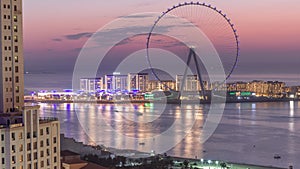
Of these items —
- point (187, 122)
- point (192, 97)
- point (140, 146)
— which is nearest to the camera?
point (140, 146)

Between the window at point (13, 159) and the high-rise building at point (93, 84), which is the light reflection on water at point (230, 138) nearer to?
the window at point (13, 159)

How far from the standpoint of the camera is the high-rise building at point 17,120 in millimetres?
3590

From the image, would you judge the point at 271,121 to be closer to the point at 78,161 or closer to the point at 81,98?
the point at 78,161

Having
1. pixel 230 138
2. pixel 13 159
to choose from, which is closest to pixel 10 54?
pixel 13 159

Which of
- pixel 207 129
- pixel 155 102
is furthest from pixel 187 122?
pixel 155 102

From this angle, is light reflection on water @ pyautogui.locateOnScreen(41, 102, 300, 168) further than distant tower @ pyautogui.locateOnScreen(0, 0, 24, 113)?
Yes

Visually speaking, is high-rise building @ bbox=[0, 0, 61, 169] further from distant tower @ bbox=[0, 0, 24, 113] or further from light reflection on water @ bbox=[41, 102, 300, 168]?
light reflection on water @ bbox=[41, 102, 300, 168]

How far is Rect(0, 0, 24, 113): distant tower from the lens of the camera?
4012mm

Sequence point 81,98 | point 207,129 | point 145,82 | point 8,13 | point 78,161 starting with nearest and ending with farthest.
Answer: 1. point 8,13
2. point 78,161
3. point 207,129
4. point 81,98
5. point 145,82

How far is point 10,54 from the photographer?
13.3 feet

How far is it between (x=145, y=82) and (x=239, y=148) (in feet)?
85.0

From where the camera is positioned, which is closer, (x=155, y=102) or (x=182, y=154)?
(x=182, y=154)

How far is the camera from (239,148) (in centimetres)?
951

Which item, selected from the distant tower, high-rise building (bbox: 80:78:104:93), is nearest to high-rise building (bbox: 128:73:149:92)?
high-rise building (bbox: 80:78:104:93)
